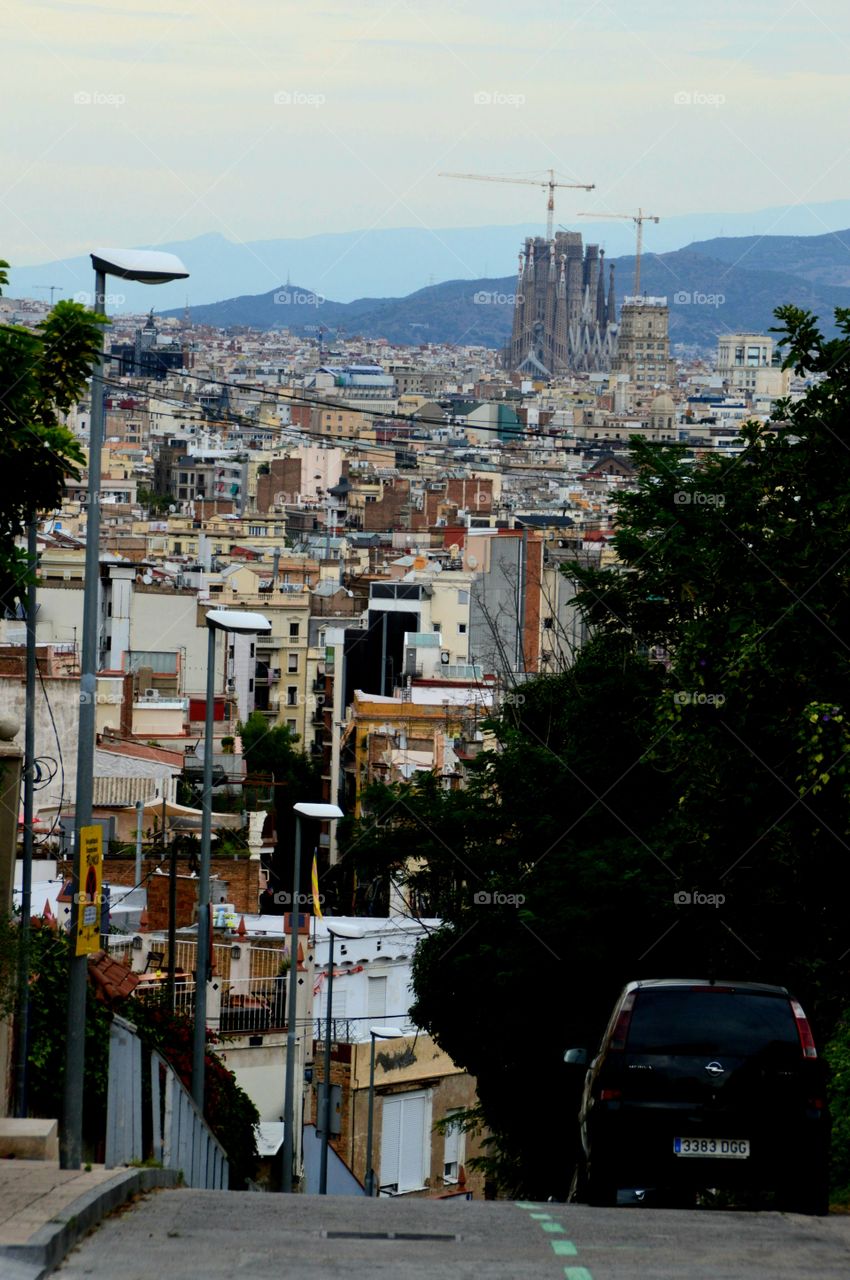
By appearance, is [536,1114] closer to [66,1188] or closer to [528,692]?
[528,692]

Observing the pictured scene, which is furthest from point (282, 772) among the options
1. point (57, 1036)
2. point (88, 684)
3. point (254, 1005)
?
point (88, 684)

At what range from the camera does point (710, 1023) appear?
1052cm

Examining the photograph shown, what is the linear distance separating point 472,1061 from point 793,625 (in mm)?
10222

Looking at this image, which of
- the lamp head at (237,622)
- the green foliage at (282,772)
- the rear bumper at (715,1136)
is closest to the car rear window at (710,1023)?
the rear bumper at (715,1136)

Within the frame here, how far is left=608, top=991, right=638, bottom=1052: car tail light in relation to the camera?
10578 millimetres

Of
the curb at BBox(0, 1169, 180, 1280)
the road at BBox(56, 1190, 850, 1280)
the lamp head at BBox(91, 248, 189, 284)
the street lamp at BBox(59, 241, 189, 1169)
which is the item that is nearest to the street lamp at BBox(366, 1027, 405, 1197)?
the street lamp at BBox(59, 241, 189, 1169)

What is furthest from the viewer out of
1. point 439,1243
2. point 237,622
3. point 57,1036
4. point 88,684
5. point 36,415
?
point 237,622

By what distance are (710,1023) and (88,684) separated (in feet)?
14.5

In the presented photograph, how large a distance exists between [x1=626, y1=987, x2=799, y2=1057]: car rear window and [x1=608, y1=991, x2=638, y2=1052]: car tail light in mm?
24

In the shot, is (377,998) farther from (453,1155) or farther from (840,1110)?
(840,1110)

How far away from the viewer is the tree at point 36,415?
1048cm

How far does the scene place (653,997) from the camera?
1064 cm

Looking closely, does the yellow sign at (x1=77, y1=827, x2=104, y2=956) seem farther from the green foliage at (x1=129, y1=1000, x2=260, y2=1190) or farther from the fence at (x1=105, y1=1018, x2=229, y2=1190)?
the green foliage at (x1=129, y1=1000, x2=260, y2=1190)

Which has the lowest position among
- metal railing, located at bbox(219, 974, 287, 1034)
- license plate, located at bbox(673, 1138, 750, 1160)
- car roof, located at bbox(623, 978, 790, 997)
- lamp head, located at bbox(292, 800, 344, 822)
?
metal railing, located at bbox(219, 974, 287, 1034)
